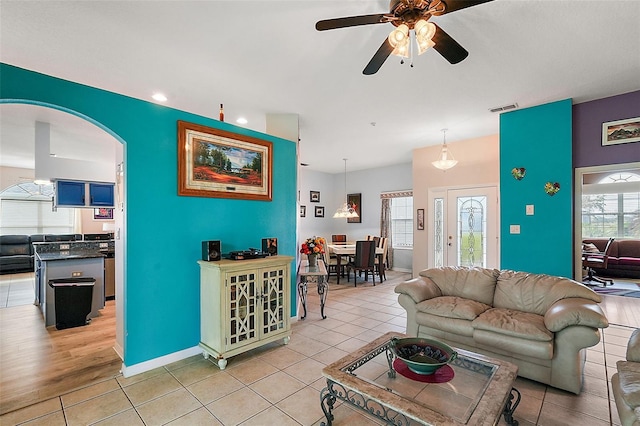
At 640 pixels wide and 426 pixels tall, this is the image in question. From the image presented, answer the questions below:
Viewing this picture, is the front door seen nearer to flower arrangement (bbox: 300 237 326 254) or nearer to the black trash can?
flower arrangement (bbox: 300 237 326 254)

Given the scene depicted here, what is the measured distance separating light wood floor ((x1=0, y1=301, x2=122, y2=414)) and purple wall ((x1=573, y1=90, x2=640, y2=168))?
5.97 meters

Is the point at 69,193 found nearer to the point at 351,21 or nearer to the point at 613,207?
the point at 351,21

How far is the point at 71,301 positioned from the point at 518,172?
632 centimetres

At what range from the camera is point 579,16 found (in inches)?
87.3

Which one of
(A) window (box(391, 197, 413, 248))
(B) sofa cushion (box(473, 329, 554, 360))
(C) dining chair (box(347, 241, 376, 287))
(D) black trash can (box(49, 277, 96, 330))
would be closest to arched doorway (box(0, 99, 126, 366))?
(D) black trash can (box(49, 277, 96, 330))

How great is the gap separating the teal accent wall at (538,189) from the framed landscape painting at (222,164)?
11.5 ft

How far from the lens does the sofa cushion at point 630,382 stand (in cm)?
146

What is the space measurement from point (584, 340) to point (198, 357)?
331cm

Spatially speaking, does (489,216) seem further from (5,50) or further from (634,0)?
(5,50)

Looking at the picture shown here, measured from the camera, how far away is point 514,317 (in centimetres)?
254

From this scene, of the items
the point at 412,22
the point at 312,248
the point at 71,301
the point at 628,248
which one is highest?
the point at 412,22

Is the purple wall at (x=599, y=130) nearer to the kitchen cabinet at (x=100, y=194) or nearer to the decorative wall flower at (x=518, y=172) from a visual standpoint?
the decorative wall flower at (x=518, y=172)

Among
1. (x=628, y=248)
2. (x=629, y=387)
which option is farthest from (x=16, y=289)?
(x=628, y=248)

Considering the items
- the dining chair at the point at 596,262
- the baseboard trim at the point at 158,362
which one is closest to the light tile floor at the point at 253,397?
the baseboard trim at the point at 158,362
